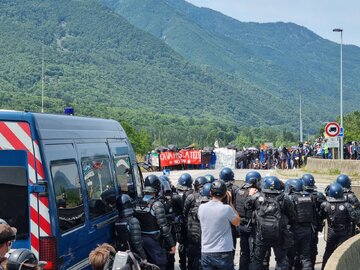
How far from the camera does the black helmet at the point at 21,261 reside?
418 centimetres

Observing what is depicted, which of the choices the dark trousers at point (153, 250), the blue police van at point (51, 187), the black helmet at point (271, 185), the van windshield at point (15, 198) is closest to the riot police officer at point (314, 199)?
the black helmet at point (271, 185)

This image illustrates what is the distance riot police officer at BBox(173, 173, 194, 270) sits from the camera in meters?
10.4

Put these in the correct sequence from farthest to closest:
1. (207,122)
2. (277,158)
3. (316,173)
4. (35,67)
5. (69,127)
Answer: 1. (207,122)
2. (35,67)
3. (277,158)
4. (316,173)
5. (69,127)

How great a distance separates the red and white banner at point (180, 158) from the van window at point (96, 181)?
30987 millimetres

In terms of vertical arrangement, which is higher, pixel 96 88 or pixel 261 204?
pixel 96 88

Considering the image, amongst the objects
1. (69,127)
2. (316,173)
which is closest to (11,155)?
(69,127)

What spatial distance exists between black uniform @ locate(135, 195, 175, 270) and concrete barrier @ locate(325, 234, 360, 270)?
213 centimetres

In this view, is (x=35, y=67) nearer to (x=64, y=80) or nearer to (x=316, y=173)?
(x=64, y=80)

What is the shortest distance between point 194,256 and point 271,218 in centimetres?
143

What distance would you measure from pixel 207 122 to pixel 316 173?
526 ft

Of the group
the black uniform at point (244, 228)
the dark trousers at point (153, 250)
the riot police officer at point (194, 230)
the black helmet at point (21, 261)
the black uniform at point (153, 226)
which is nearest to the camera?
the black helmet at point (21, 261)

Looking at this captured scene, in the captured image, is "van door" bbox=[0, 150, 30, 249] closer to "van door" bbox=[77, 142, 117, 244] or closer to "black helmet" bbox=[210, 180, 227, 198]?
"van door" bbox=[77, 142, 117, 244]

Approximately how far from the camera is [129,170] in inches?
407

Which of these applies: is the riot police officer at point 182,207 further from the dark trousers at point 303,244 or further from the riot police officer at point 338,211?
the riot police officer at point 338,211
